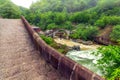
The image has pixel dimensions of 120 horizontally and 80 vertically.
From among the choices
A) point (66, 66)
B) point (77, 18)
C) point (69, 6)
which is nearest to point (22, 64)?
point (66, 66)

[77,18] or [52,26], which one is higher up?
[77,18]

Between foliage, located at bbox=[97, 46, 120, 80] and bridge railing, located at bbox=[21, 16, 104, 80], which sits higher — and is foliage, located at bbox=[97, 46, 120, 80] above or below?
below

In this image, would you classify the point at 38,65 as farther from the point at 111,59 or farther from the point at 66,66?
the point at 111,59

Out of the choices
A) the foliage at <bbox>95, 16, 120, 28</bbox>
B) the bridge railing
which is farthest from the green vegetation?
the bridge railing

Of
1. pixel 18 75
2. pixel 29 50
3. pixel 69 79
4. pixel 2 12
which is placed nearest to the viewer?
pixel 69 79

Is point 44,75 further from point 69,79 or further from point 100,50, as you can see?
point 100,50

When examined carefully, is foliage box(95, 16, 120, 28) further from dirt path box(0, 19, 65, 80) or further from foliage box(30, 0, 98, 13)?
dirt path box(0, 19, 65, 80)

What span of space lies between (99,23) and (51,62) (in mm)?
36720

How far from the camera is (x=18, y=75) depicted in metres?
4.99

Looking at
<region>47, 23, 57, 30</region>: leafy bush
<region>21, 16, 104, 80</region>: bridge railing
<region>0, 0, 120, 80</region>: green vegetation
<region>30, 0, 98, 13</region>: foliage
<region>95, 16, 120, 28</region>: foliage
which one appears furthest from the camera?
<region>30, 0, 98, 13</region>: foliage

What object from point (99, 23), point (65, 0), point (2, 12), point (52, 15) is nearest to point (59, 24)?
point (52, 15)

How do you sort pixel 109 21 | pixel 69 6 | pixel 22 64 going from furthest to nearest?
pixel 69 6, pixel 109 21, pixel 22 64

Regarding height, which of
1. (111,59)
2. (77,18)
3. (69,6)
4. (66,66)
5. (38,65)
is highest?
(69,6)

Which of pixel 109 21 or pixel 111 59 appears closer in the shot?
pixel 111 59
